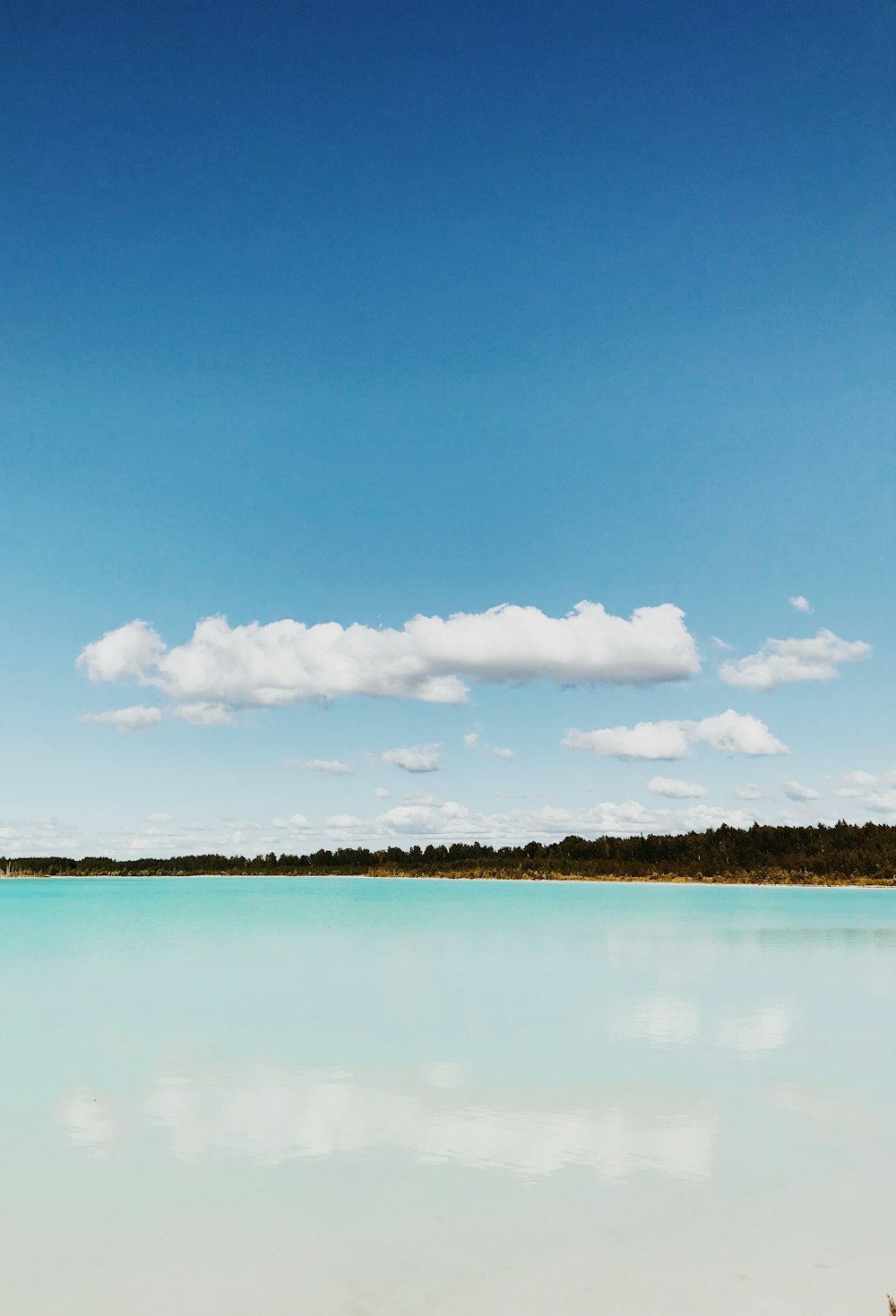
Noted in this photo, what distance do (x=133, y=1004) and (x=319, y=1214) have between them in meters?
15.0

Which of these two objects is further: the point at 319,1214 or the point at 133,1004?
the point at 133,1004

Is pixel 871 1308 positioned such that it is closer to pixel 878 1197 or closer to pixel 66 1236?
pixel 878 1197

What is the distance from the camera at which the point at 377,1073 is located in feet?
45.5

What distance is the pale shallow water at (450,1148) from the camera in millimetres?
A: 6848

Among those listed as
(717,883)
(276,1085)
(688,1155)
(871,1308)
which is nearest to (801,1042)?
(688,1155)

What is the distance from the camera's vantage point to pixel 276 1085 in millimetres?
13047

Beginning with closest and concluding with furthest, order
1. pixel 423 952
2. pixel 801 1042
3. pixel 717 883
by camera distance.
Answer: pixel 801 1042 < pixel 423 952 < pixel 717 883

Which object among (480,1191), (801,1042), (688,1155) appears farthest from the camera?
(801,1042)

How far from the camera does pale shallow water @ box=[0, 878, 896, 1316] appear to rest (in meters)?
6.85

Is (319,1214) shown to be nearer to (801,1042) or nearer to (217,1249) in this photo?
(217,1249)

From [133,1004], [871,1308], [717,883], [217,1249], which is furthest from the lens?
[717,883]

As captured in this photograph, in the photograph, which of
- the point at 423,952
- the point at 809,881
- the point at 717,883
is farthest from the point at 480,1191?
the point at 717,883

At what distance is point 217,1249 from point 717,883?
135m

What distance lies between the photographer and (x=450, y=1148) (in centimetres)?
1010
